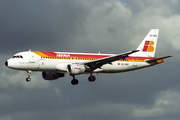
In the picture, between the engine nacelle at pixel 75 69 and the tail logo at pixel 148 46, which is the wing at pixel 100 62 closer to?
the engine nacelle at pixel 75 69

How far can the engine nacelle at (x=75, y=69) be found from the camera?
213 ft

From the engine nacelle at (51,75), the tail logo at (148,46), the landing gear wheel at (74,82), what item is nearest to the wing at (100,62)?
the landing gear wheel at (74,82)

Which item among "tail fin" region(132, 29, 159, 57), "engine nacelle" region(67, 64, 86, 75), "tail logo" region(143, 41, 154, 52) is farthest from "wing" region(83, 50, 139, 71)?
"tail logo" region(143, 41, 154, 52)

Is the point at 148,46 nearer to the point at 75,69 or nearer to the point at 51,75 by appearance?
the point at 75,69

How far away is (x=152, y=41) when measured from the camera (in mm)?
78938

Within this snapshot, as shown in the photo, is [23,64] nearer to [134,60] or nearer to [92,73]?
[92,73]

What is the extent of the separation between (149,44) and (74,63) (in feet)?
60.5

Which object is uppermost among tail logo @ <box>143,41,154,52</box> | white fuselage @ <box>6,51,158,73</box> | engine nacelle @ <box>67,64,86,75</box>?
tail logo @ <box>143,41,154,52</box>

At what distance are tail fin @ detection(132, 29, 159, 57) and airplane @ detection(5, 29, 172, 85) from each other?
119 centimetres

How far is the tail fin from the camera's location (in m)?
76.9

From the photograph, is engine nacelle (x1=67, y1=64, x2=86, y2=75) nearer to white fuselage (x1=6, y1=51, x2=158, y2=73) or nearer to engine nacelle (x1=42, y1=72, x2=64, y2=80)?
white fuselage (x1=6, y1=51, x2=158, y2=73)

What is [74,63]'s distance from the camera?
6712 centimetres

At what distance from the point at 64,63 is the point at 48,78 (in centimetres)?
690

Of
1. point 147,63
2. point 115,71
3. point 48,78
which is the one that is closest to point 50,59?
point 48,78
